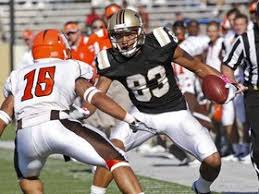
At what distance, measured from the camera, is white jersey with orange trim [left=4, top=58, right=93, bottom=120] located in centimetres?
662

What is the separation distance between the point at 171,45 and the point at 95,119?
3.45 metres

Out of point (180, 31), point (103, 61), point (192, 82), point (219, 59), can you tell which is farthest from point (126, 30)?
point (180, 31)

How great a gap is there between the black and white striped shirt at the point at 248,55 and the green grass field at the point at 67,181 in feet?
4.94

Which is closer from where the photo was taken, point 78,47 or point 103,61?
point 103,61

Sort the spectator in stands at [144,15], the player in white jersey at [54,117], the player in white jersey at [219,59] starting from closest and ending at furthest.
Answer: the player in white jersey at [54,117] < the player in white jersey at [219,59] < the spectator in stands at [144,15]

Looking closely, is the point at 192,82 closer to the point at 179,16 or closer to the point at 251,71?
the point at 251,71

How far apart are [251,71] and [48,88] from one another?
75.7 inches

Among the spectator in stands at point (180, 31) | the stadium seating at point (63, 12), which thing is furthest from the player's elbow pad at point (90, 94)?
the stadium seating at point (63, 12)

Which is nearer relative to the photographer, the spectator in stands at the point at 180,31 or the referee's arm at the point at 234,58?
the referee's arm at the point at 234,58

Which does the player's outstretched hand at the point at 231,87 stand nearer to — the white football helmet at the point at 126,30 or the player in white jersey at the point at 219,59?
the white football helmet at the point at 126,30

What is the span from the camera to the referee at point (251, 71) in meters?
7.77

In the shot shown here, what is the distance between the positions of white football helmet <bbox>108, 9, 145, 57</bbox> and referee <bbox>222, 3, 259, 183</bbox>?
858 mm

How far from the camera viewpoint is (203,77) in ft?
24.9

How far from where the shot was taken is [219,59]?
1188 centimetres
